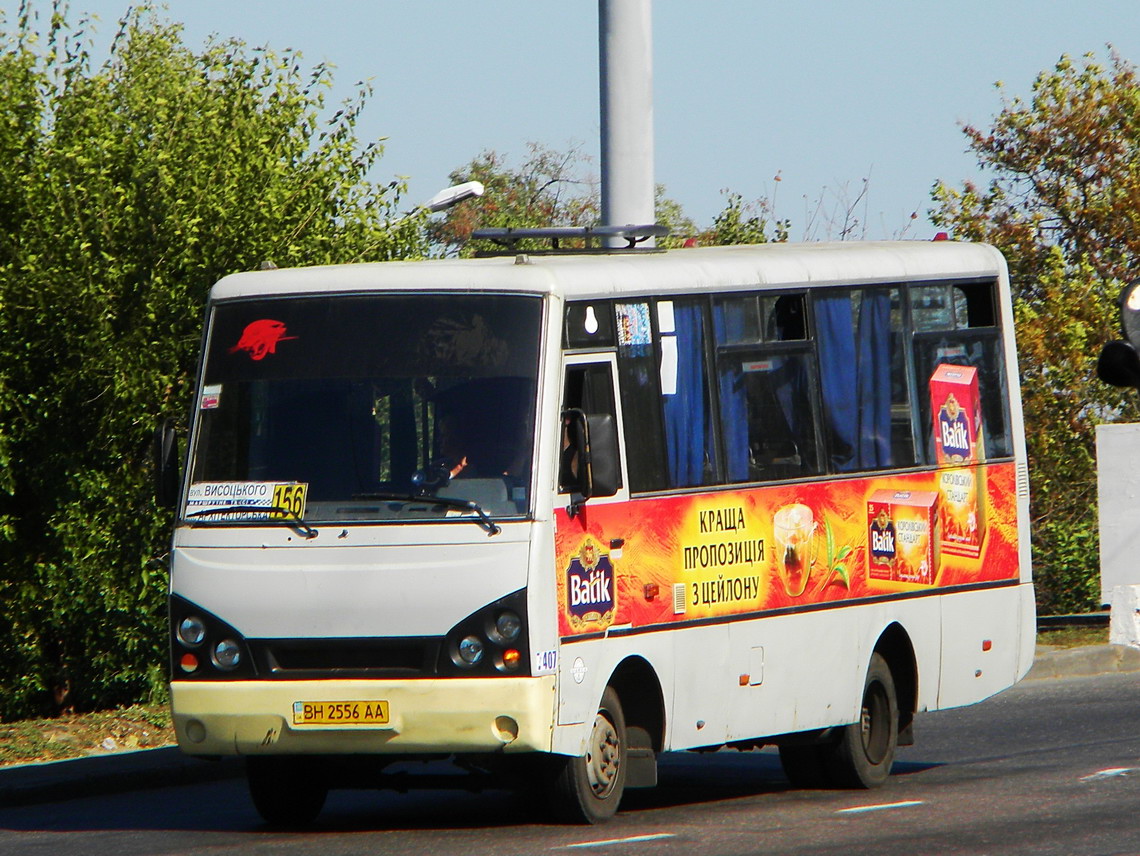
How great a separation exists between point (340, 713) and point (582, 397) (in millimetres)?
1926

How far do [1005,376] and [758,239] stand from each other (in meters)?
22.7

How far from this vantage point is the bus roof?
10594 millimetres

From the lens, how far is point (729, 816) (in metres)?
11.1

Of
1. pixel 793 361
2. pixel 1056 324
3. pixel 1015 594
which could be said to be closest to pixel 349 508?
pixel 793 361

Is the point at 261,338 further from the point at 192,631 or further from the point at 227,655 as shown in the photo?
the point at 227,655

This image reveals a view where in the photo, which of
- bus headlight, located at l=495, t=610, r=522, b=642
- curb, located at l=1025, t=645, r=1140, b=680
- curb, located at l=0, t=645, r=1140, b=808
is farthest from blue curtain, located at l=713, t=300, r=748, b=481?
curb, located at l=1025, t=645, r=1140, b=680

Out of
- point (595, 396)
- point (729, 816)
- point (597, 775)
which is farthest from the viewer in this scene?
point (729, 816)

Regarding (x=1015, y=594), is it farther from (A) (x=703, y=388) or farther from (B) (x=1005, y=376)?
(A) (x=703, y=388)

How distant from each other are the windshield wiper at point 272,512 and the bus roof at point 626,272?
3.67ft

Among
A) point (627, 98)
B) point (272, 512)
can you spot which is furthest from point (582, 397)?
point (627, 98)

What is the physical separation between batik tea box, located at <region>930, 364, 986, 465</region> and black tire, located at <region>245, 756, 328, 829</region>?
4.35 meters

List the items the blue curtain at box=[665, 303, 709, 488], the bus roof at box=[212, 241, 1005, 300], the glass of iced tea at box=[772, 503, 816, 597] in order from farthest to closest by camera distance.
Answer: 1. the glass of iced tea at box=[772, 503, 816, 597]
2. the blue curtain at box=[665, 303, 709, 488]
3. the bus roof at box=[212, 241, 1005, 300]

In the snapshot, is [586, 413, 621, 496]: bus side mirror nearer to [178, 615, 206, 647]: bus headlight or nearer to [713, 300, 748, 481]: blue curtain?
[713, 300, 748, 481]: blue curtain

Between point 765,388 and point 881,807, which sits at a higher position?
point 765,388
